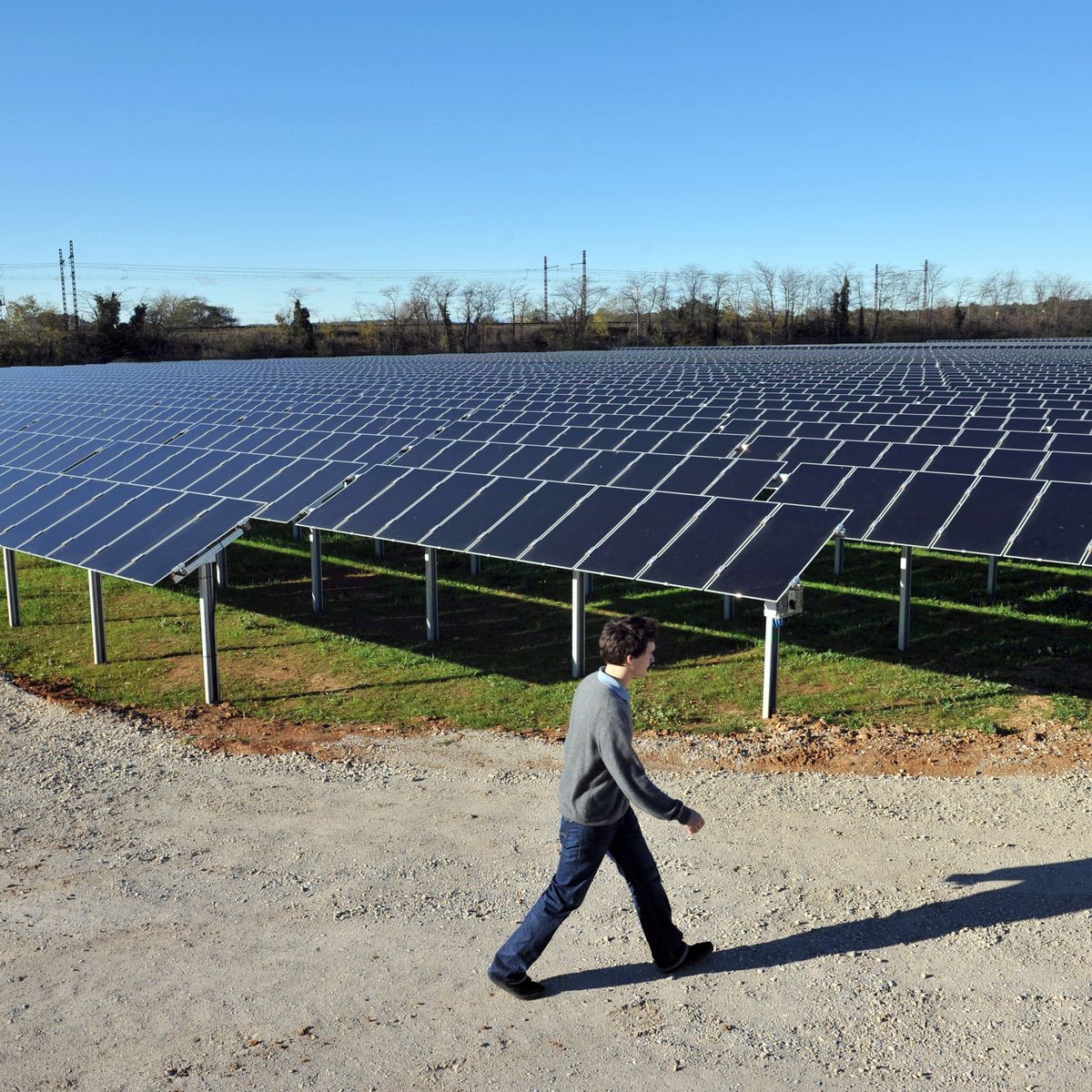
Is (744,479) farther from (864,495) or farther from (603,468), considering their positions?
(603,468)

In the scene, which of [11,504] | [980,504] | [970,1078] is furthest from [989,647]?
[11,504]

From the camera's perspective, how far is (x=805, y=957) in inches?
285

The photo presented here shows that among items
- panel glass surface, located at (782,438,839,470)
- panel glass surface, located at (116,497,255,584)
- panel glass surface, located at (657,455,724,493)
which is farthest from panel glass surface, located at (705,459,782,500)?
panel glass surface, located at (116,497,255,584)

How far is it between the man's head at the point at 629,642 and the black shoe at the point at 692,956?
2211 millimetres

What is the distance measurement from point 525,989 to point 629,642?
8.24 feet

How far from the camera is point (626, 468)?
18.7 meters

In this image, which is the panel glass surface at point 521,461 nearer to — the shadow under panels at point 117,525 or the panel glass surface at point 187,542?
the panel glass surface at point 187,542

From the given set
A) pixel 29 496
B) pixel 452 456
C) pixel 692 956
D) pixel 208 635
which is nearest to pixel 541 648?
pixel 208 635

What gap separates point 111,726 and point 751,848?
8242mm

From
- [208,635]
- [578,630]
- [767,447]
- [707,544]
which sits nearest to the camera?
Answer: [707,544]

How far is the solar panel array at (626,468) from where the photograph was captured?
13.7m

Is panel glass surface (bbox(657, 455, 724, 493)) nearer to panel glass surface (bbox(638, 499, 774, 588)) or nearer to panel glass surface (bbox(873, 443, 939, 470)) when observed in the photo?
panel glass surface (bbox(873, 443, 939, 470))

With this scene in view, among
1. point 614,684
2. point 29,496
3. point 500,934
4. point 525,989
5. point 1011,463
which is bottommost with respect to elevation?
point 500,934

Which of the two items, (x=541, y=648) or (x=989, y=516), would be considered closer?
(x=989, y=516)
